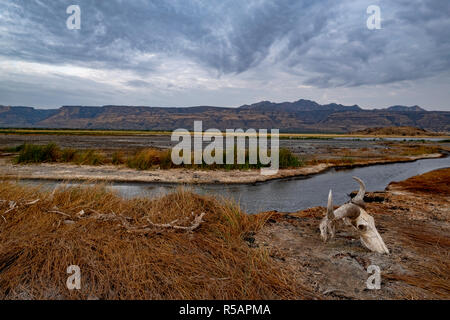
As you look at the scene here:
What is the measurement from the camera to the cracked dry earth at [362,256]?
8.82ft

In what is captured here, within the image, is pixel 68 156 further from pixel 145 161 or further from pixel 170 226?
pixel 170 226

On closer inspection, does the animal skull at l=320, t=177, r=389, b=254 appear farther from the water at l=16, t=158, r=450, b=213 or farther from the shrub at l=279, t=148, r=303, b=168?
the shrub at l=279, t=148, r=303, b=168

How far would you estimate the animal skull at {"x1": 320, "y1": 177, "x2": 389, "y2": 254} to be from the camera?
11.9ft

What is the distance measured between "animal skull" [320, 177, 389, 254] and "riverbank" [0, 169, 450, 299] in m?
0.15

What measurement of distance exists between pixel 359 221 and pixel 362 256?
0.55m

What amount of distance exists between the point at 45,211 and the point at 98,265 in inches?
87.6

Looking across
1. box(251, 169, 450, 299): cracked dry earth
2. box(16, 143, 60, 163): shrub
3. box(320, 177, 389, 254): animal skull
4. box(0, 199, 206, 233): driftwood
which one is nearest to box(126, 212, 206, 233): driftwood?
box(0, 199, 206, 233): driftwood

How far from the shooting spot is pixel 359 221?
3.79 meters

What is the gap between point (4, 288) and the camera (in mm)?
2578

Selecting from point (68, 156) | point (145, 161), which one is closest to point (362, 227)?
point (145, 161)

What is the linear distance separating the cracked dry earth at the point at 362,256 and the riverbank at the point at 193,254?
1 centimetres

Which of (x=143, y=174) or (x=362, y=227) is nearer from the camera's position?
(x=362, y=227)

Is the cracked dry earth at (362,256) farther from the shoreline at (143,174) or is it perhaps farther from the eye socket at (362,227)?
the shoreline at (143,174)
